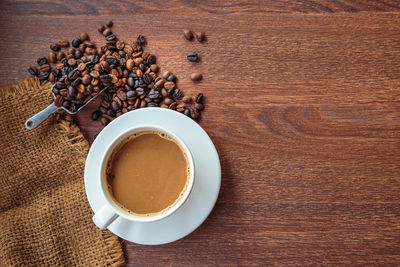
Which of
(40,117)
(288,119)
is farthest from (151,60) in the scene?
(288,119)

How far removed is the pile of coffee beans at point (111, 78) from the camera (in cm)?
118

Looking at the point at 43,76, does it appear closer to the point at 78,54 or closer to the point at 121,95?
the point at 78,54

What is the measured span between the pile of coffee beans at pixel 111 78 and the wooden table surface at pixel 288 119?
1.6 inches

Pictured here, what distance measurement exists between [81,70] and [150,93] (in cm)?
26

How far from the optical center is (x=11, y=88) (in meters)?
1.22

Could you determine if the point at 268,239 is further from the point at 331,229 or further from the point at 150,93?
the point at 150,93

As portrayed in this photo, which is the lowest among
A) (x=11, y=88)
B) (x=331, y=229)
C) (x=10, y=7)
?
(x=331, y=229)

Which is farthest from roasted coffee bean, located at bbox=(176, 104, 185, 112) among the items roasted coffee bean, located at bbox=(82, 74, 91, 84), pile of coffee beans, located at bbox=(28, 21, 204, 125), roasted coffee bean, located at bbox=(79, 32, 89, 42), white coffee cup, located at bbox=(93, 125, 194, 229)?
roasted coffee bean, located at bbox=(79, 32, 89, 42)

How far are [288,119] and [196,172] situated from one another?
1.31 ft

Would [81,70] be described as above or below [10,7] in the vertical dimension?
below

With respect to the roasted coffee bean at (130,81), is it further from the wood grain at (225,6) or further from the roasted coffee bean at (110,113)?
the wood grain at (225,6)

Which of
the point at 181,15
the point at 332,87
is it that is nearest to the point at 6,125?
the point at 181,15

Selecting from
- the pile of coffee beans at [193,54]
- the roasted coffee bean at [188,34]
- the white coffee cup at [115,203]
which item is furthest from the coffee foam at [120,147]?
the roasted coffee bean at [188,34]

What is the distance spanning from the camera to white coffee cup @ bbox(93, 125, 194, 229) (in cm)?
91
